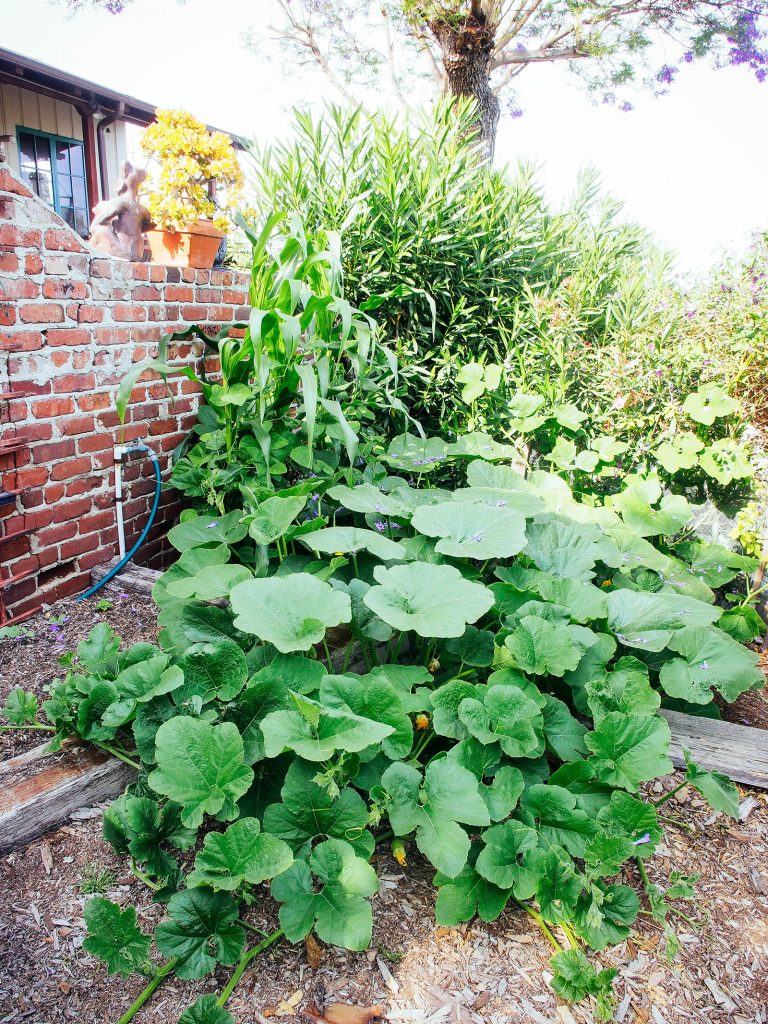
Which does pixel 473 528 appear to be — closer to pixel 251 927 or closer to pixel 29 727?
pixel 251 927

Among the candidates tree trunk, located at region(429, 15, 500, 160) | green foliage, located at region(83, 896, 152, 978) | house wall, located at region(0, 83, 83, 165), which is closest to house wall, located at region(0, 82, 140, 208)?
house wall, located at region(0, 83, 83, 165)

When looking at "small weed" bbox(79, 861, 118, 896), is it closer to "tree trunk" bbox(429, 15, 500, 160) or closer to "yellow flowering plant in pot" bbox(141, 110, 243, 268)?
"yellow flowering plant in pot" bbox(141, 110, 243, 268)

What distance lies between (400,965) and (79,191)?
26.9 ft

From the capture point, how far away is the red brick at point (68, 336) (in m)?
1.91

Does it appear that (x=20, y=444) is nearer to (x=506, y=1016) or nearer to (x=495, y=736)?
(x=495, y=736)

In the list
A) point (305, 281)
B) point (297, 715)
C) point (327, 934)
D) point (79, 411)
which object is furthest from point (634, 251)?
point (327, 934)

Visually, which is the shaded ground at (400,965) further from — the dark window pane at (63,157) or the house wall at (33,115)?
the dark window pane at (63,157)

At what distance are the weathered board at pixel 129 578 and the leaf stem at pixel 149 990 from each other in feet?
4.28

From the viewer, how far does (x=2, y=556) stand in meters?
1.84

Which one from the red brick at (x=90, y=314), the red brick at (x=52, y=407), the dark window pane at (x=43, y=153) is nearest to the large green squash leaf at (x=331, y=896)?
the red brick at (x=52, y=407)

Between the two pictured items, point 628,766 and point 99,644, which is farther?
point 99,644

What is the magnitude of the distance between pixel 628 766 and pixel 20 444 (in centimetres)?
179

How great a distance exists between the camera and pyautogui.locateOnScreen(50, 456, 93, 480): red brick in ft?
6.52

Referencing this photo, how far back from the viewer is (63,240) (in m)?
1.91
